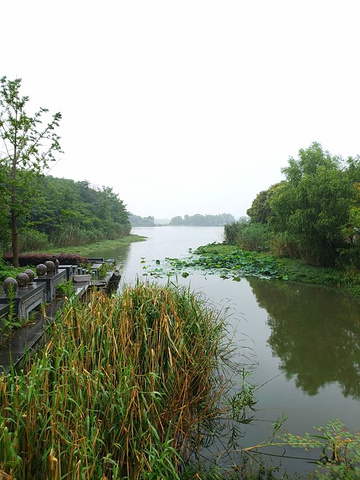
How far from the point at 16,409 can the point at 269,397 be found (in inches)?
97.9

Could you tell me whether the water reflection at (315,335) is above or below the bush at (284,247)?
below

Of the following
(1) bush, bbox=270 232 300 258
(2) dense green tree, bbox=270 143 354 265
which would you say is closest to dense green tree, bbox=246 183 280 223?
(1) bush, bbox=270 232 300 258

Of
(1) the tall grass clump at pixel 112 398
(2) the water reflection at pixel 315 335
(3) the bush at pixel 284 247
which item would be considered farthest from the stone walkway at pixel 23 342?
(3) the bush at pixel 284 247

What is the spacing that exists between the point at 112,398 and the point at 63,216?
700 cm

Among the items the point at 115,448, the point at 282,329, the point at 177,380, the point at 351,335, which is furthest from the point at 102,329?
the point at 351,335

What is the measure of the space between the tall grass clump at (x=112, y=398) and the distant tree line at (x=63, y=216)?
5.03 meters

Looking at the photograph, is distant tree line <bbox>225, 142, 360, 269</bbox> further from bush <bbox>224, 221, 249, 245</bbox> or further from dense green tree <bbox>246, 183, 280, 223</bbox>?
bush <bbox>224, 221, 249, 245</bbox>

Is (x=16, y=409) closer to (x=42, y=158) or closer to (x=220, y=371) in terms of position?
(x=220, y=371)

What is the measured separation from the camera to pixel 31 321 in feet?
13.0

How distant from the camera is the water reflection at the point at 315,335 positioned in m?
3.80

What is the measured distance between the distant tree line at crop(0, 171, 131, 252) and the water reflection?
521 cm

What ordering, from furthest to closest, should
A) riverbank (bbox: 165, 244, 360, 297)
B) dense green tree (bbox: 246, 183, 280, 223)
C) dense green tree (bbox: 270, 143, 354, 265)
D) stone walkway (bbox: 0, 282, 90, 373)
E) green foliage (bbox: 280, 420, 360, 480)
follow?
dense green tree (bbox: 246, 183, 280, 223) < dense green tree (bbox: 270, 143, 354, 265) < riverbank (bbox: 165, 244, 360, 297) < stone walkway (bbox: 0, 282, 90, 373) < green foliage (bbox: 280, 420, 360, 480)

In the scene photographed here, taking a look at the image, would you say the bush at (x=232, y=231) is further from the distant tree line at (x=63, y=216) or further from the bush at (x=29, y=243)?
the bush at (x=29, y=243)

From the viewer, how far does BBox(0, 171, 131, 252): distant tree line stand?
7824 millimetres
